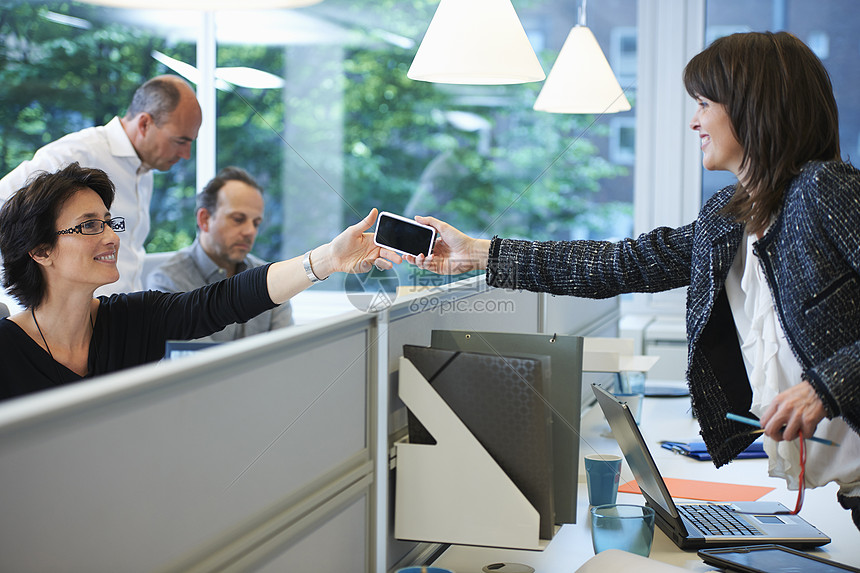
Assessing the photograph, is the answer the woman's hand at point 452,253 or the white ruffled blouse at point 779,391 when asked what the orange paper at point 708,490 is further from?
the woman's hand at point 452,253

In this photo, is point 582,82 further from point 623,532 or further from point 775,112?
point 623,532

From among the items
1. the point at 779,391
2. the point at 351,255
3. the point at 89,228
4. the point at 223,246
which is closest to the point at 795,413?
the point at 779,391

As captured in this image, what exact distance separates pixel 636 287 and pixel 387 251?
48cm

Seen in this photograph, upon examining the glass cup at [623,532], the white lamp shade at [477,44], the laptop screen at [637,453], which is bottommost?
the glass cup at [623,532]

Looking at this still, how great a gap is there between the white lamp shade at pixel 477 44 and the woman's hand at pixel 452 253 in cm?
33

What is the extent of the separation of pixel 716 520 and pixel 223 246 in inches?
73.0

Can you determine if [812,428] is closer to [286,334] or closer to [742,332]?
[742,332]

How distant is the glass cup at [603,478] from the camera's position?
139 centimetres

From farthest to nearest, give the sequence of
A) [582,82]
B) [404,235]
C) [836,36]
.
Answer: [836,36] < [582,82] < [404,235]

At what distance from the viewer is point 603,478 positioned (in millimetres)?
1396

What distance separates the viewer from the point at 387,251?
61.8 inches

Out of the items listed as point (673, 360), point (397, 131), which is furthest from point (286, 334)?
point (397, 131)

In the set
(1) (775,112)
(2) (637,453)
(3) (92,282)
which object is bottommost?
(2) (637,453)

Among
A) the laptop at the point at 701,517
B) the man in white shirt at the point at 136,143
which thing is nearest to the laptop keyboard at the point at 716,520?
the laptop at the point at 701,517
